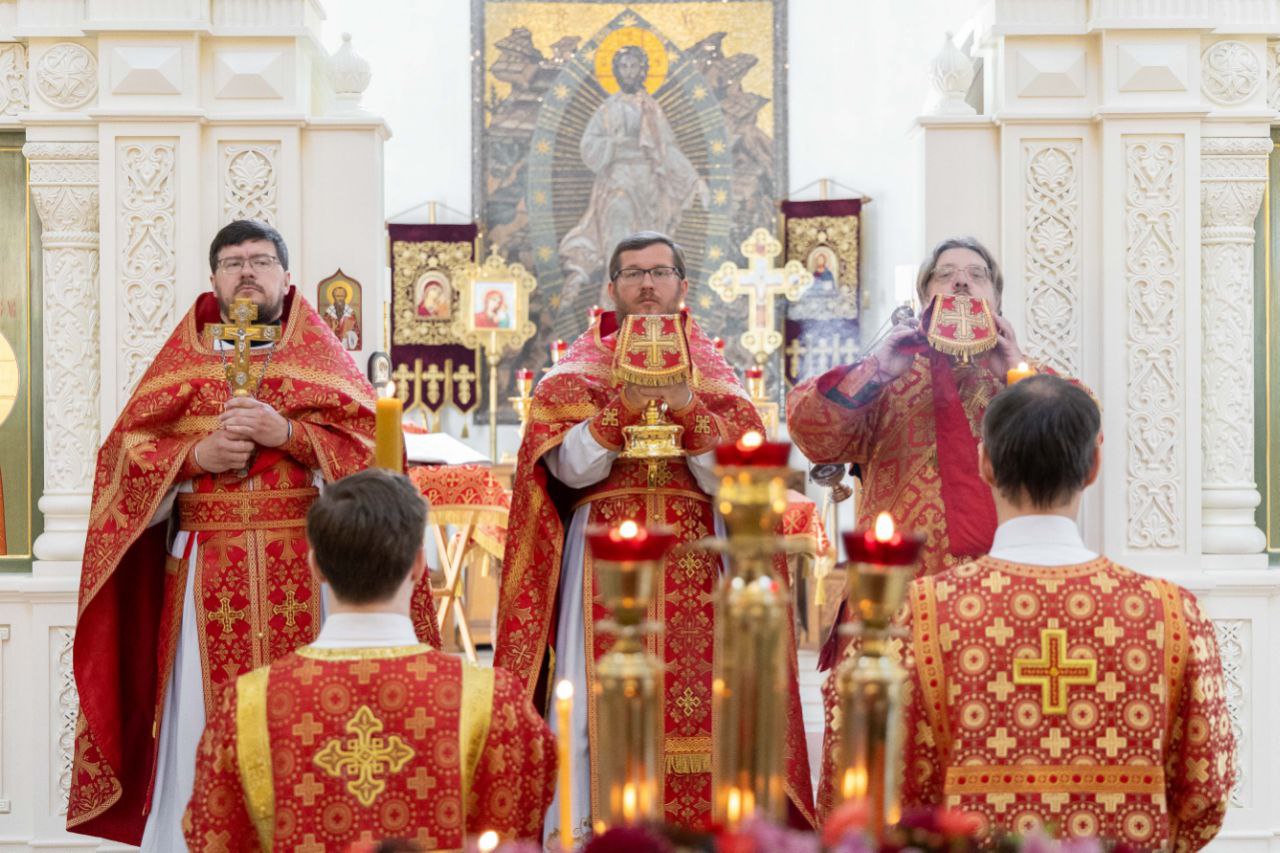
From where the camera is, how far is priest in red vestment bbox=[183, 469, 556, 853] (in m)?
2.74

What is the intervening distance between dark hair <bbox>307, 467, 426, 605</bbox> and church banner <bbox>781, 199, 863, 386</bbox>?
32.0 feet

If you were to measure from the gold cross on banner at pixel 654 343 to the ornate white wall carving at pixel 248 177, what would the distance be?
8.03 ft

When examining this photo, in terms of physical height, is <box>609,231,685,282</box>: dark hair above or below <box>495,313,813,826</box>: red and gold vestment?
above

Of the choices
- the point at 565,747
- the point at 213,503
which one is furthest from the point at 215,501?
the point at 565,747

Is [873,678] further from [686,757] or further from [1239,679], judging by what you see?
[1239,679]

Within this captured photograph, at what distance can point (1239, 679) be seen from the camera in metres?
6.27

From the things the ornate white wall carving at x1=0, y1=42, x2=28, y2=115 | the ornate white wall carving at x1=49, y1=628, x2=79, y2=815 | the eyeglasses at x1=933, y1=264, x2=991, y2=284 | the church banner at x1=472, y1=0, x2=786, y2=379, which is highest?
the church banner at x1=472, y1=0, x2=786, y2=379

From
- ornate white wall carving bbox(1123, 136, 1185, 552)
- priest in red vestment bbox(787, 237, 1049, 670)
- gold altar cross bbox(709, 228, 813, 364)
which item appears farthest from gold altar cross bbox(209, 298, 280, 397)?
gold altar cross bbox(709, 228, 813, 364)

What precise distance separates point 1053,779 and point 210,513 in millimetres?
2863

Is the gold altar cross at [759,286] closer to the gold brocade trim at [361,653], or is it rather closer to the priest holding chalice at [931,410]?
the priest holding chalice at [931,410]

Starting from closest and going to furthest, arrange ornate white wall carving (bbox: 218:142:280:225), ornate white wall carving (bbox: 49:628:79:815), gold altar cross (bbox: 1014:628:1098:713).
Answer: gold altar cross (bbox: 1014:628:1098:713), ornate white wall carving (bbox: 49:628:79:815), ornate white wall carving (bbox: 218:142:280:225)

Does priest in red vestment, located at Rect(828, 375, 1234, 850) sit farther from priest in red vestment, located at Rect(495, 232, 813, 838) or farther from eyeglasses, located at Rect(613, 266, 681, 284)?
eyeglasses, located at Rect(613, 266, 681, 284)

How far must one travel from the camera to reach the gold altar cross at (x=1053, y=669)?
271 cm

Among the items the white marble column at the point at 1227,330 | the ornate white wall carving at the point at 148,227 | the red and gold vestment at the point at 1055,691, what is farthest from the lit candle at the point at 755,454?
the white marble column at the point at 1227,330
